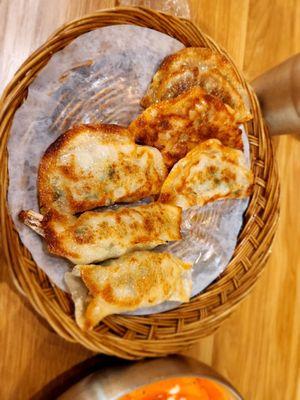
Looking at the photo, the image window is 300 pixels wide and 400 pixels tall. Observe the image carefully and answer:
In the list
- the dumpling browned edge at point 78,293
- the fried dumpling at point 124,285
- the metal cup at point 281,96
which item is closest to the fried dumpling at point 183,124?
the metal cup at point 281,96

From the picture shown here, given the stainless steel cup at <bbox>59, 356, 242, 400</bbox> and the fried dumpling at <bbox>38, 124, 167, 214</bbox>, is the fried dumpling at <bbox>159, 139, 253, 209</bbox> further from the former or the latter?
the stainless steel cup at <bbox>59, 356, 242, 400</bbox>

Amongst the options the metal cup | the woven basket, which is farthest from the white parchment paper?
the metal cup

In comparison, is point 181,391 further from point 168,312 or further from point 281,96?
point 281,96

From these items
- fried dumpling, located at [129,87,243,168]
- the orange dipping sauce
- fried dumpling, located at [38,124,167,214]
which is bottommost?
the orange dipping sauce

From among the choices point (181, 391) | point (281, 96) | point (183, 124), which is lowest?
point (181, 391)

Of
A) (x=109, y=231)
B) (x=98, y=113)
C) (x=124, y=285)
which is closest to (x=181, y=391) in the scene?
(x=124, y=285)
